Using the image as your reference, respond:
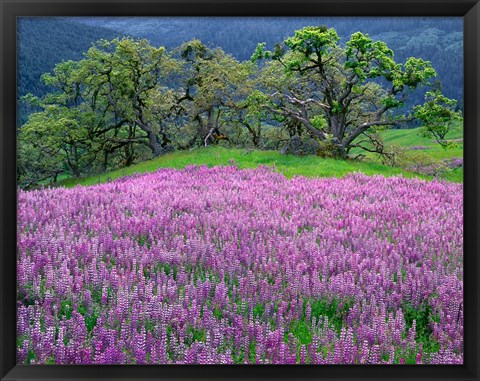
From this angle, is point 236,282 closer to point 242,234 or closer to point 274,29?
point 242,234

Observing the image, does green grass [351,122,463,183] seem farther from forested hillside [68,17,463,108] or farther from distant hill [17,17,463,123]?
forested hillside [68,17,463,108]

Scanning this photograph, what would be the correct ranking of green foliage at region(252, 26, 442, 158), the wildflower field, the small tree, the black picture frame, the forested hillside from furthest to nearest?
green foliage at region(252, 26, 442, 158)
the small tree
the forested hillside
the black picture frame
the wildflower field

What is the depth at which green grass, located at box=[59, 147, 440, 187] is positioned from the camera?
9.54 metres

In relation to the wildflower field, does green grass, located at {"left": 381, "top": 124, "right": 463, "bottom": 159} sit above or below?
above

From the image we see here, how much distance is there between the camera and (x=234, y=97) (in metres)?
14.6

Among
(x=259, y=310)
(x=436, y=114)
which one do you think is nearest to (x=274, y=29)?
(x=259, y=310)

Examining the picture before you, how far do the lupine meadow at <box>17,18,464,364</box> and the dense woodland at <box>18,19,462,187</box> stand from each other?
123mm

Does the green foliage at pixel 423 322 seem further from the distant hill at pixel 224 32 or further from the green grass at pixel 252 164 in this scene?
the green grass at pixel 252 164

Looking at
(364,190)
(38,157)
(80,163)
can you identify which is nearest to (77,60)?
(80,163)

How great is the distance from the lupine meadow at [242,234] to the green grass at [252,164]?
9 centimetres

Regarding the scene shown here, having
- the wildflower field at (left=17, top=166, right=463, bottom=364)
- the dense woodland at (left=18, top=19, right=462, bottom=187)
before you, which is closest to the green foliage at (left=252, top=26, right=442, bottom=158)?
the dense woodland at (left=18, top=19, right=462, bottom=187)

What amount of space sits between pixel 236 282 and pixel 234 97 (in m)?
10.8
